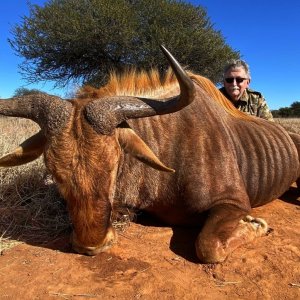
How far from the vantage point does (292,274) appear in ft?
9.88

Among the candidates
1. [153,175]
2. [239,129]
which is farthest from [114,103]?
[239,129]

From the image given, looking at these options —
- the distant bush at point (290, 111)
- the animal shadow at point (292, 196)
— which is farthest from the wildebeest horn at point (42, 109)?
the distant bush at point (290, 111)

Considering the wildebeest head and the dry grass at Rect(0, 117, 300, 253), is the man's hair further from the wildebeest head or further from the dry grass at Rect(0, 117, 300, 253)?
the wildebeest head

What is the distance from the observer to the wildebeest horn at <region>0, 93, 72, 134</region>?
3.03m

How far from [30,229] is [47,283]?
46.9 inches

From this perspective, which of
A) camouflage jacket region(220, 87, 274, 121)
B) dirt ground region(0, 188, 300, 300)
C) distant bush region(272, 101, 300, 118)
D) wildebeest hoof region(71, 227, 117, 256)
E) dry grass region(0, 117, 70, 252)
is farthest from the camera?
distant bush region(272, 101, 300, 118)

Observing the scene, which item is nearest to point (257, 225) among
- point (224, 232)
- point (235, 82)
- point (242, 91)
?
point (224, 232)

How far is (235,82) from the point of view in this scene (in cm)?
641

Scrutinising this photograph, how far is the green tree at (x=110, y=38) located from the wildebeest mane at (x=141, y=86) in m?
10.2

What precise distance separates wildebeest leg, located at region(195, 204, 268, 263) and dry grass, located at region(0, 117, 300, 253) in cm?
90

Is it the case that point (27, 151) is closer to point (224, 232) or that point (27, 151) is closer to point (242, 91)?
point (224, 232)

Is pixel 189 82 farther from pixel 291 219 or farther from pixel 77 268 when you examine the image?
pixel 291 219

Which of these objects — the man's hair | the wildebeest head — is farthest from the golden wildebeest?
the man's hair

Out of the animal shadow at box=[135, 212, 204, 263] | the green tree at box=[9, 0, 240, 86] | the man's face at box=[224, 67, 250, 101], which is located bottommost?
→ the animal shadow at box=[135, 212, 204, 263]
